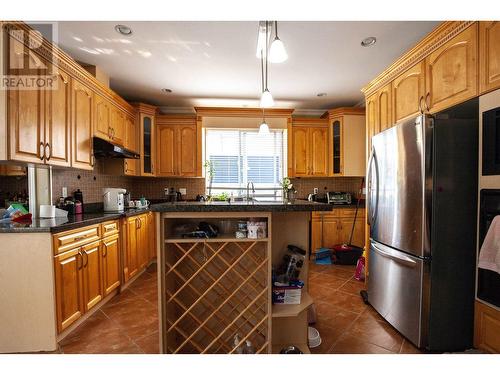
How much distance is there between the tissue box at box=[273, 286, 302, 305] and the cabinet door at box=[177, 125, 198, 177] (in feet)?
9.65

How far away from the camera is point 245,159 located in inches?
169

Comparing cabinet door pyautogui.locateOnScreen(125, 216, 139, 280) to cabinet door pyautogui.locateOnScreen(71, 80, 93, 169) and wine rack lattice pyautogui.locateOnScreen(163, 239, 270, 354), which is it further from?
wine rack lattice pyautogui.locateOnScreen(163, 239, 270, 354)

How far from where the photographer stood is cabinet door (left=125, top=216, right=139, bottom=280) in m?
2.73

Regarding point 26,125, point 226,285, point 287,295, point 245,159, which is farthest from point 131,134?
point 287,295

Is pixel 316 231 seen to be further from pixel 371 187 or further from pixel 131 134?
pixel 131 134

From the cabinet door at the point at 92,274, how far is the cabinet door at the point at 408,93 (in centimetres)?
313

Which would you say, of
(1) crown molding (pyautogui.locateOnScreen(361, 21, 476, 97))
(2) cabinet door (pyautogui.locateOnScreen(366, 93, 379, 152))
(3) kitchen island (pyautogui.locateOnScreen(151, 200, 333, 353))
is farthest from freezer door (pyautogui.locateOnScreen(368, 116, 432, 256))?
(3) kitchen island (pyautogui.locateOnScreen(151, 200, 333, 353))

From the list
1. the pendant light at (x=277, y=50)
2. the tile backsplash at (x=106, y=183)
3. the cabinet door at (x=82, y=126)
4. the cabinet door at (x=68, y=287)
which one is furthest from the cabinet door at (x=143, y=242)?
the pendant light at (x=277, y=50)

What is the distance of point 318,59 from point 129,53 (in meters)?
2.12

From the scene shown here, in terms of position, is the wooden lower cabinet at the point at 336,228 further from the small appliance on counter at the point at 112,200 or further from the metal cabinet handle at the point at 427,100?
the small appliance on counter at the point at 112,200

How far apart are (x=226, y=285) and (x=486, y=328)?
1.67m

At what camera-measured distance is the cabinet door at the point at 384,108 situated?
2.27 meters
